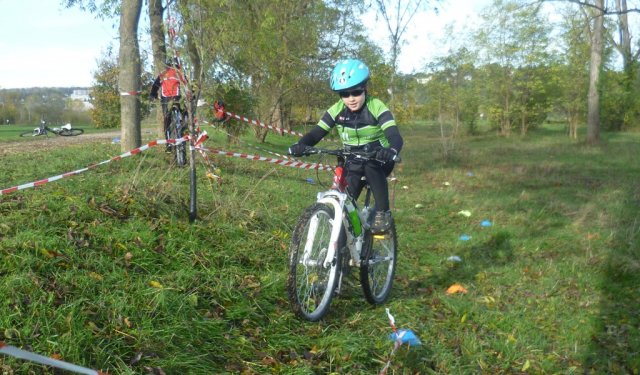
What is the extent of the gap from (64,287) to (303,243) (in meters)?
1.77

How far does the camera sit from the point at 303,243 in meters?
4.08

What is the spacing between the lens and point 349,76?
172 inches

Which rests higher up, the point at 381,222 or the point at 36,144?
the point at 36,144

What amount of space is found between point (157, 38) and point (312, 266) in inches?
249

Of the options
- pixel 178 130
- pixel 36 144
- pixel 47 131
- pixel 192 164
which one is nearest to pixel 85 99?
pixel 47 131

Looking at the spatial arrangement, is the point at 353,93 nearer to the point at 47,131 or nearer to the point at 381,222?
the point at 381,222

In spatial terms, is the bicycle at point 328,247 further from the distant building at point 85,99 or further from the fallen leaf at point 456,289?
the distant building at point 85,99

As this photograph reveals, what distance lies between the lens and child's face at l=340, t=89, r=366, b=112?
4.46m

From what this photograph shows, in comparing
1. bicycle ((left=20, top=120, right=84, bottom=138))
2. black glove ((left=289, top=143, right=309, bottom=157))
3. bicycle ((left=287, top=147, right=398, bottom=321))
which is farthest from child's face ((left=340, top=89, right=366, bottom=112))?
bicycle ((left=20, top=120, right=84, bottom=138))

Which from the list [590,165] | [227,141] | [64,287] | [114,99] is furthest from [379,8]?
[114,99]

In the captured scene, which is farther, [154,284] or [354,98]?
[354,98]

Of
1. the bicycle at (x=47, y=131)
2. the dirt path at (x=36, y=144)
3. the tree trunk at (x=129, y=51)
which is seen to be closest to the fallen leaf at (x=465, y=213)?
the tree trunk at (x=129, y=51)

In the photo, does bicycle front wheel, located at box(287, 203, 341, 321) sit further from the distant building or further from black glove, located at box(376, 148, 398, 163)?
the distant building

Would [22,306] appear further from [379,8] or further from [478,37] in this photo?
[478,37]
